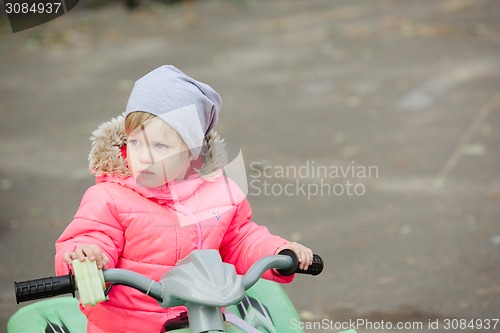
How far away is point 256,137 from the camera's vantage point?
6516mm

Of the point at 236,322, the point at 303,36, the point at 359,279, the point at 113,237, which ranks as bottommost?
the point at 303,36

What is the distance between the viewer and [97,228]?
2.55 meters

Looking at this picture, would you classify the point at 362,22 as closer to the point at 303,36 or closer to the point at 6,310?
the point at 303,36

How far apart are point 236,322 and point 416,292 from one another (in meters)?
1.91

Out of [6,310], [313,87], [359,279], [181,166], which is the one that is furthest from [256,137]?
[181,166]

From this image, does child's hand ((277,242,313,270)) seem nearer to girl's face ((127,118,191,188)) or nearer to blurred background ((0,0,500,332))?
girl's face ((127,118,191,188))

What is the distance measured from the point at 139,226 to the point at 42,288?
0.44m

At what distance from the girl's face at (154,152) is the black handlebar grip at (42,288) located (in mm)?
465
